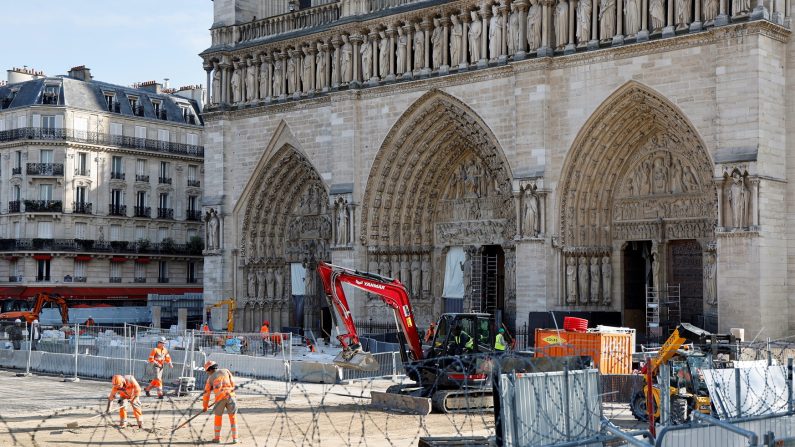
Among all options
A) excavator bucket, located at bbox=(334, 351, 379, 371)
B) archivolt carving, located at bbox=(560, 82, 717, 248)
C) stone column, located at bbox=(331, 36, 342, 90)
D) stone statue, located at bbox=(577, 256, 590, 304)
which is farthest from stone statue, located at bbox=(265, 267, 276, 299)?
excavator bucket, located at bbox=(334, 351, 379, 371)

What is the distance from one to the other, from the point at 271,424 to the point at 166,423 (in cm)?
153

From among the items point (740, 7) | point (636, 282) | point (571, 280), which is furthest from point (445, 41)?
point (740, 7)

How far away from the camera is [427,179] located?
31688mm

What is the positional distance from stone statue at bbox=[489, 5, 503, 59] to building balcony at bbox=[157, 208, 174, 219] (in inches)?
884

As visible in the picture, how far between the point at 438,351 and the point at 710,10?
10633 millimetres

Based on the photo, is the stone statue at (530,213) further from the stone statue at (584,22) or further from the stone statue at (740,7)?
the stone statue at (740,7)

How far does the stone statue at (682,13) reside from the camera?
25.0m

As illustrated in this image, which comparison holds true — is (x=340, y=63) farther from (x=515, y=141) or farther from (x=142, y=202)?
(x=142, y=202)

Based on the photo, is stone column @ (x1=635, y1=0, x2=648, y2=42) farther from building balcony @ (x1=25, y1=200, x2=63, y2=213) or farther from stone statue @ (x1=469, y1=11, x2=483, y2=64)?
building balcony @ (x1=25, y1=200, x2=63, y2=213)

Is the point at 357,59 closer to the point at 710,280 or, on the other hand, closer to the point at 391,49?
the point at 391,49

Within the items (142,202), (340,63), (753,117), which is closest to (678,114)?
(753,117)

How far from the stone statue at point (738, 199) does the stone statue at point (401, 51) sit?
33.6ft

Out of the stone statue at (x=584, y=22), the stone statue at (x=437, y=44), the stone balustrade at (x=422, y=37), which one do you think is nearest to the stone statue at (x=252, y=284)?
the stone balustrade at (x=422, y=37)

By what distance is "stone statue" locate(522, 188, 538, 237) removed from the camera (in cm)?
2723
